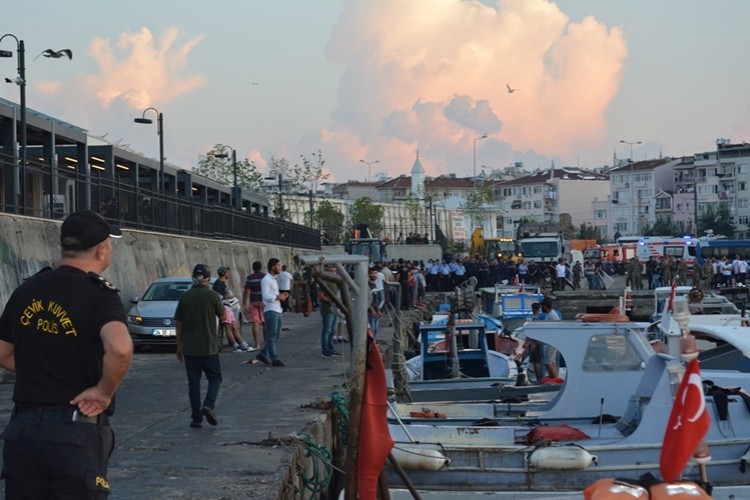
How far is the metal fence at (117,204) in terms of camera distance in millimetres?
23094

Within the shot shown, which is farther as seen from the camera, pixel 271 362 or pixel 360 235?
pixel 360 235

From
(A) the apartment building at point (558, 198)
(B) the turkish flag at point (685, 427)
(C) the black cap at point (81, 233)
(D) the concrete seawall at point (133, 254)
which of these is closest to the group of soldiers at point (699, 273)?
(D) the concrete seawall at point (133, 254)

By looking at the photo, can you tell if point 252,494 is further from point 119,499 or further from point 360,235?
point 360,235

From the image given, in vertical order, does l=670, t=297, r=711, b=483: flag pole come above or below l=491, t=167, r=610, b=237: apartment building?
below

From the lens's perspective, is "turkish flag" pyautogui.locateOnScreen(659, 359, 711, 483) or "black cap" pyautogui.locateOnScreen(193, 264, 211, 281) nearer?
"turkish flag" pyautogui.locateOnScreen(659, 359, 711, 483)

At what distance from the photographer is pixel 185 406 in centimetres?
1532

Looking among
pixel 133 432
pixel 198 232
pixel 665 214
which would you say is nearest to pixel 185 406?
pixel 133 432

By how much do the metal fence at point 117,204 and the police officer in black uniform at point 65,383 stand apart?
55.1 ft

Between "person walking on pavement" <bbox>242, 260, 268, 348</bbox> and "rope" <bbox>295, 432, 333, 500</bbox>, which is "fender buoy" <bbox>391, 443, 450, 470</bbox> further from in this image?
"person walking on pavement" <bbox>242, 260, 268, 348</bbox>

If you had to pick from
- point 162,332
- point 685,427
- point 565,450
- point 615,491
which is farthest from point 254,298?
point 615,491

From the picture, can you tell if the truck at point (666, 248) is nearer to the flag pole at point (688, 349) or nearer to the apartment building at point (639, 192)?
the apartment building at point (639, 192)

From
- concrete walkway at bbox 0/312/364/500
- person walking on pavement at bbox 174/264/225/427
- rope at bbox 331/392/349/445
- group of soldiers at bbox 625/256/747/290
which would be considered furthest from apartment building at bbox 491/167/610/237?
person walking on pavement at bbox 174/264/225/427

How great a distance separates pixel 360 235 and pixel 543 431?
54135 millimetres

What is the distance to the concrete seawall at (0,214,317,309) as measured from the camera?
69.1ft
